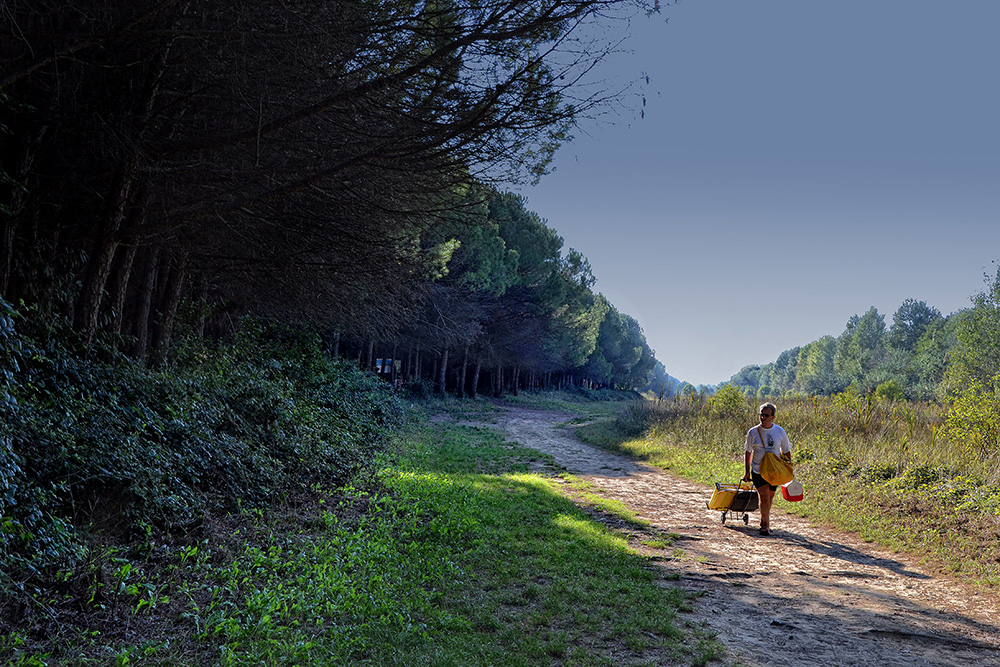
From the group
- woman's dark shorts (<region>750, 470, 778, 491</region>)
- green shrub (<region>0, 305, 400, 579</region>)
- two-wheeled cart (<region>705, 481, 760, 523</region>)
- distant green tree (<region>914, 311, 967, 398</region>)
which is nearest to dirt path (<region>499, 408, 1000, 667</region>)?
two-wheeled cart (<region>705, 481, 760, 523</region>)

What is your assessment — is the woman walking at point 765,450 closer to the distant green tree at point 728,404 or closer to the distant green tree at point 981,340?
the distant green tree at point 728,404

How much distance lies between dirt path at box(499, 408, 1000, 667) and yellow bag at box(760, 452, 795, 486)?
77 centimetres

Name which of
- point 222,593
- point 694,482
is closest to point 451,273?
point 694,482

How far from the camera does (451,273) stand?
78.4 ft

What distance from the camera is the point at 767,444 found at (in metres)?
8.05

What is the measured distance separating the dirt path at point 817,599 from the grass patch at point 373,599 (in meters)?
0.46

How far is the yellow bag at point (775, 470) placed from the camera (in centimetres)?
792

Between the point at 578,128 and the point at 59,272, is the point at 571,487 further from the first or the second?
the point at 59,272

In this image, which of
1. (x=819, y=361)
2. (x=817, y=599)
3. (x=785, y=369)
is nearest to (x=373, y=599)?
(x=817, y=599)

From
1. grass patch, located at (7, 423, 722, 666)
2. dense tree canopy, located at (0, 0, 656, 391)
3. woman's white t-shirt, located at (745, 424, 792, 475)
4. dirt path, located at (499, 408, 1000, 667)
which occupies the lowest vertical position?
grass patch, located at (7, 423, 722, 666)

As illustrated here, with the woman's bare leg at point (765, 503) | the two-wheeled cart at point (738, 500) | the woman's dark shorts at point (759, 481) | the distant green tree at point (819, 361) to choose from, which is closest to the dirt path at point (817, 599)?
the woman's bare leg at point (765, 503)

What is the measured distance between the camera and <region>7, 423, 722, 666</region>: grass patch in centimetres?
368

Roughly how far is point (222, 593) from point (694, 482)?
33.2 ft

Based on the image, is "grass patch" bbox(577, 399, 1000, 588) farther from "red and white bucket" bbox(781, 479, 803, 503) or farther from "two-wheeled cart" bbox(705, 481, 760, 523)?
"two-wheeled cart" bbox(705, 481, 760, 523)
